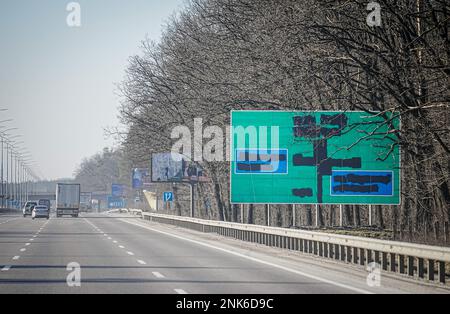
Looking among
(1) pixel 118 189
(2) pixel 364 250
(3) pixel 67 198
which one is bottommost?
(2) pixel 364 250

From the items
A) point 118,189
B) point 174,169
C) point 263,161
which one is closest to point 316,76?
point 263,161

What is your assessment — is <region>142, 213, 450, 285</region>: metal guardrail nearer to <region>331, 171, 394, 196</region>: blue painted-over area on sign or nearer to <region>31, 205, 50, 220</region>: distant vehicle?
<region>331, 171, 394, 196</region>: blue painted-over area on sign

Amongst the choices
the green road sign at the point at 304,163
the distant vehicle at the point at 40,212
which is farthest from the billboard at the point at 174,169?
the green road sign at the point at 304,163

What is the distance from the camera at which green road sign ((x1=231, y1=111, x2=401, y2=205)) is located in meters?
36.8

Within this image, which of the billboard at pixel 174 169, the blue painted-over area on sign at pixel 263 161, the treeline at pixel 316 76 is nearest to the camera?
the treeline at pixel 316 76

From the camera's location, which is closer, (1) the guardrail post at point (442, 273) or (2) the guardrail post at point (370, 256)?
(1) the guardrail post at point (442, 273)

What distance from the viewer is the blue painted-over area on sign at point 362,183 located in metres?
37.5

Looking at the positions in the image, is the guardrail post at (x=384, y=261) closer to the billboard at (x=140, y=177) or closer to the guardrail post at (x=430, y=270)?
the guardrail post at (x=430, y=270)

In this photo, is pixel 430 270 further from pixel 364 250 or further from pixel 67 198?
pixel 67 198

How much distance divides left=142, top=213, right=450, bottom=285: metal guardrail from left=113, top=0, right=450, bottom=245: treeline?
3.61m

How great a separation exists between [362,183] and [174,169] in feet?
114

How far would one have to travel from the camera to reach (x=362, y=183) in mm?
37656
